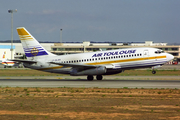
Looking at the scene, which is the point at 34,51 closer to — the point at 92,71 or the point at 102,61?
the point at 92,71

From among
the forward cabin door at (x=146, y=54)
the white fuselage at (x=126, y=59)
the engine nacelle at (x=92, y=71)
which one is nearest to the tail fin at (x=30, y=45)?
the white fuselage at (x=126, y=59)

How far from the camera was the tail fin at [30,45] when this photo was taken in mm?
48188

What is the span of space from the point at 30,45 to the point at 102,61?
12.8 m

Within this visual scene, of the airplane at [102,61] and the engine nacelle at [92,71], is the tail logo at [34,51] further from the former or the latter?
the engine nacelle at [92,71]

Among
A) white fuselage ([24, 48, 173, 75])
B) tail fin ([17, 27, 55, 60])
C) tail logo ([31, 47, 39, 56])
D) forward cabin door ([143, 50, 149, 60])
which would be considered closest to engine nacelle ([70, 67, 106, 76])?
white fuselage ([24, 48, 173, 75])

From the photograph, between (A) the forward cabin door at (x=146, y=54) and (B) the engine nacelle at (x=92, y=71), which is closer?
(B) the engine nacelle at (x=92, y=71)

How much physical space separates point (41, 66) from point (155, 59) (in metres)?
18.9

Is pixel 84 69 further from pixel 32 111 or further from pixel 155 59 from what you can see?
pixel 32 111

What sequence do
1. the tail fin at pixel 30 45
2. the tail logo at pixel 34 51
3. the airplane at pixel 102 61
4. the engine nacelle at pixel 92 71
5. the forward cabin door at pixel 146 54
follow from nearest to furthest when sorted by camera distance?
the engine nacelle at pixel 92 71
the airplane at pixel 102 61
the forward cabin door at pixel 146 54
the tail fin at pixel 30 45
the tail logo at pixel 34 51

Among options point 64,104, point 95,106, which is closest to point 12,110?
point 64,104

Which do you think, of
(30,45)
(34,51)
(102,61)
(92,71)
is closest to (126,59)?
(102,61)

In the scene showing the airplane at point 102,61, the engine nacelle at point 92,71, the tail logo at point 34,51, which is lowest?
the engine nacelle at point 92,71

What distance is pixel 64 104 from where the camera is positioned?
22.3 metres

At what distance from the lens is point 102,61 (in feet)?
149
